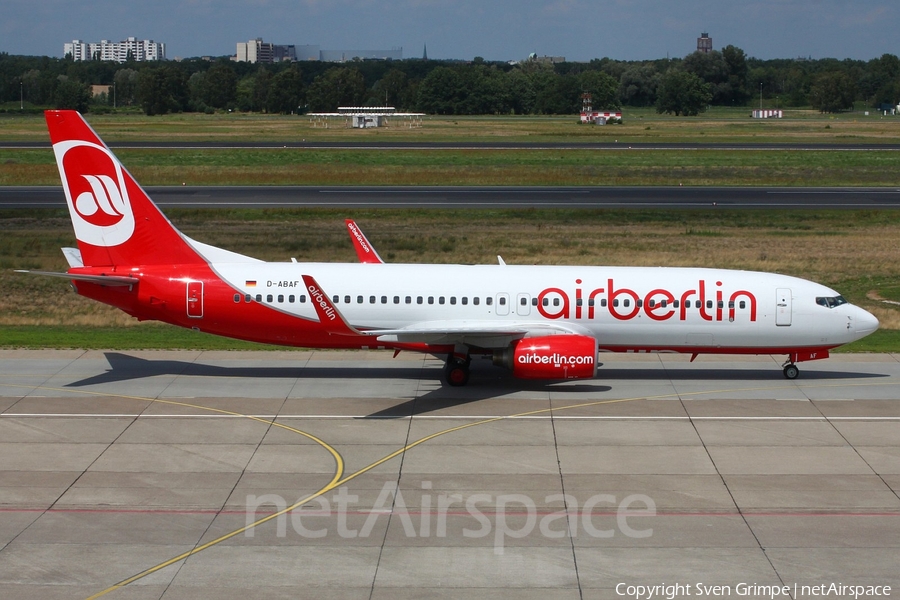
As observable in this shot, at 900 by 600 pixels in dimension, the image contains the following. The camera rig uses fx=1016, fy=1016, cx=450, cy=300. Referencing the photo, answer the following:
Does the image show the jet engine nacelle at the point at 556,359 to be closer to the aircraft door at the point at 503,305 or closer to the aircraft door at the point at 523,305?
the aircraft door at the point at 523,305

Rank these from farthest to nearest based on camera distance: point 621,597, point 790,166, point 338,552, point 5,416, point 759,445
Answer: point 790,166
point 5,416
point 759,445
point 338,552
point 621,597

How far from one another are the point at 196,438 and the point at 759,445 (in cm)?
1423

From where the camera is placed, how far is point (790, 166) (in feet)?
325

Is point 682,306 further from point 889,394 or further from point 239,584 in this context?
point 239,584

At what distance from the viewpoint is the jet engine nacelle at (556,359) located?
29125mm

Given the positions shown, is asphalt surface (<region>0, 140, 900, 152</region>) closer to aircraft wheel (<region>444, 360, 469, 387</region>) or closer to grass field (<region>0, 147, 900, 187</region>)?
grass field (<region>0, 147, 900, 187</region>)

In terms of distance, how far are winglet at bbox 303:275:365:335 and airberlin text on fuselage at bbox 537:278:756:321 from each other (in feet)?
19.7

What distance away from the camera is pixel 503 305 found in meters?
31.2

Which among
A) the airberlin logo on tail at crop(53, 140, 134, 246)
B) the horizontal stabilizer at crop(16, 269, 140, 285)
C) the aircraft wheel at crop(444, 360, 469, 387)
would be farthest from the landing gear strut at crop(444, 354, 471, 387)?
the airberlin logo on tail at crop(53, 140, 134, 246)

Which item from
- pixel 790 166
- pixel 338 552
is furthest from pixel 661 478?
pixel 790 166

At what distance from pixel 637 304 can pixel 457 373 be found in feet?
19.3

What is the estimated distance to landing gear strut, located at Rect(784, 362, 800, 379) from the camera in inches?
1271

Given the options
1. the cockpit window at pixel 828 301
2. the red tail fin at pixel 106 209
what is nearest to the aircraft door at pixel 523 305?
the cockpit window at pixel 828 301

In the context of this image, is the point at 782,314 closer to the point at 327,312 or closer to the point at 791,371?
the point at 791,371
